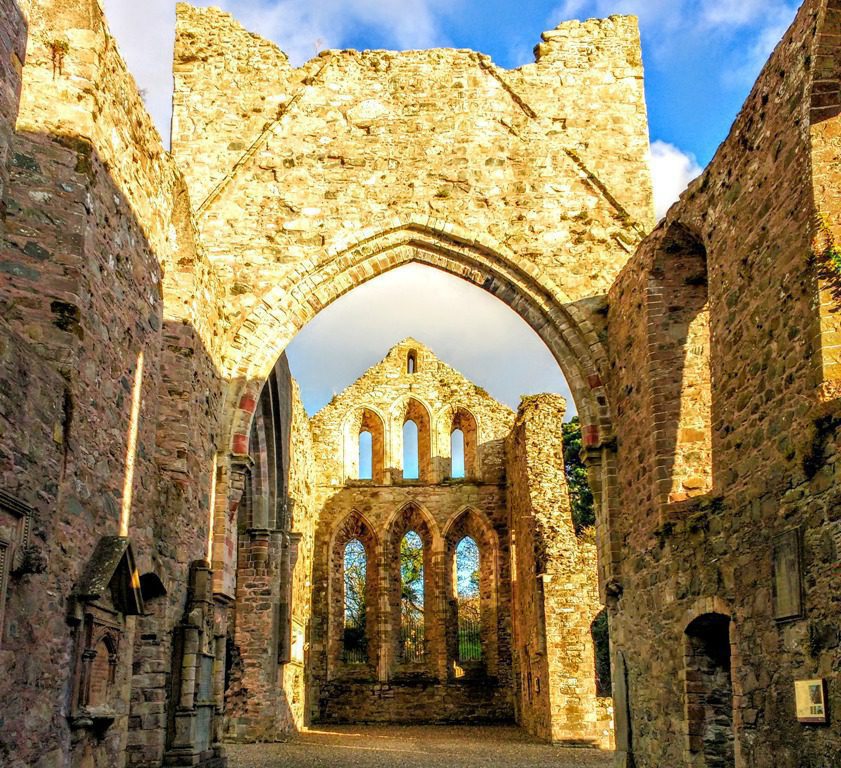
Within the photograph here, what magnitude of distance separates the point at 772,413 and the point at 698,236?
2.76 metres

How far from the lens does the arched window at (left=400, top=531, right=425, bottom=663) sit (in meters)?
21.8

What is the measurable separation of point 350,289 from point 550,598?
7.47 m

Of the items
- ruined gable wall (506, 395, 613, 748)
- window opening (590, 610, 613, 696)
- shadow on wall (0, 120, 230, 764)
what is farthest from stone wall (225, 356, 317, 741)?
window opening (590, 610, 613, 696)

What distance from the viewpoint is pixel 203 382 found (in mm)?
9938

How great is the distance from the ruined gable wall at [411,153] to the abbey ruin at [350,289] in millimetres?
38

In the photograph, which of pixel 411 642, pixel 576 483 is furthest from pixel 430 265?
pixel 576 483

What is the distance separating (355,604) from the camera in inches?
976

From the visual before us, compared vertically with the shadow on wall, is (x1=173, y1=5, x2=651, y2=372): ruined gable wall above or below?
above

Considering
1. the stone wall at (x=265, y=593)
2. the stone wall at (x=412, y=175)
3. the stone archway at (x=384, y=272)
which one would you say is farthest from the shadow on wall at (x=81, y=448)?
the stone wall at (x=265, y=593)

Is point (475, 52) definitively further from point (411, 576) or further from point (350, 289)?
point (411, 576)

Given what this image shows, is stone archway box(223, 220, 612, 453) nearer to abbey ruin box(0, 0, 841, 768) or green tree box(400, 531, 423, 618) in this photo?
abbey ruin box(0, 0, 841, 768)

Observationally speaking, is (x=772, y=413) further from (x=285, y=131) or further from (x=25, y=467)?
(x=285, y=131)

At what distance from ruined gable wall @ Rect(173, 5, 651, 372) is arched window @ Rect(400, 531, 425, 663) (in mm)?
12103

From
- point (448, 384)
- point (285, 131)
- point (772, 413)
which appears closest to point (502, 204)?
point (285, 131)
